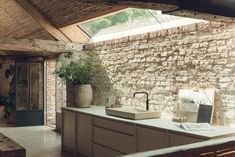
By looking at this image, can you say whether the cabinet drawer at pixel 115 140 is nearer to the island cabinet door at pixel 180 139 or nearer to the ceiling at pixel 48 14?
the island cabinet door at pixel 180 139

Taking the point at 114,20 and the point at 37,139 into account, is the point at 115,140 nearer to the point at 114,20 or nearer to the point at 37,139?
the point at 114,20


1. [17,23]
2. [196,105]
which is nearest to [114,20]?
[196,105]

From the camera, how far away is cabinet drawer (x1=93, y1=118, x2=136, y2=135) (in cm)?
421

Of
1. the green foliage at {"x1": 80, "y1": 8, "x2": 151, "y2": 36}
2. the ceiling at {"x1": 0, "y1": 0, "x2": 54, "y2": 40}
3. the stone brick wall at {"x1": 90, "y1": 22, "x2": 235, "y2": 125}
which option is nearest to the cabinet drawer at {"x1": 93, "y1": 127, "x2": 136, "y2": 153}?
the stone brick wall at {"x1": 90, "y1": 22, "x2": 235, "y2": 125}

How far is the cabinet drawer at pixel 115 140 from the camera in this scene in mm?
4215

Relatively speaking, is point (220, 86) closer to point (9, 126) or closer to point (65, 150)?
point (65, 150)

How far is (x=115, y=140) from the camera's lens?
14.9 feet

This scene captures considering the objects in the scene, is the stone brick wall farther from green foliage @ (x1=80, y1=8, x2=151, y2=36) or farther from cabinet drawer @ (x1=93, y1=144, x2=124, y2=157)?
cabinet drawer @ (x1=93, y1=144, x2=124, y2=157)

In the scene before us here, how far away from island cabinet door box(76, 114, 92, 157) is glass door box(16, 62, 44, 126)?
438 cm

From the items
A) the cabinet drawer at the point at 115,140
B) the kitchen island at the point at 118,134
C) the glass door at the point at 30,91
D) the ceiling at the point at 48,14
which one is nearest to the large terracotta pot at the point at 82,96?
the kitchen island at the point at 118,134

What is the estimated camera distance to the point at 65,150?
6070mm

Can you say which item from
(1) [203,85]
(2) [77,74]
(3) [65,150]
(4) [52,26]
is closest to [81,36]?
(4) [52,26]

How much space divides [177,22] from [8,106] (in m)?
7.04

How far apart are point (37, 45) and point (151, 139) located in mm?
4212
